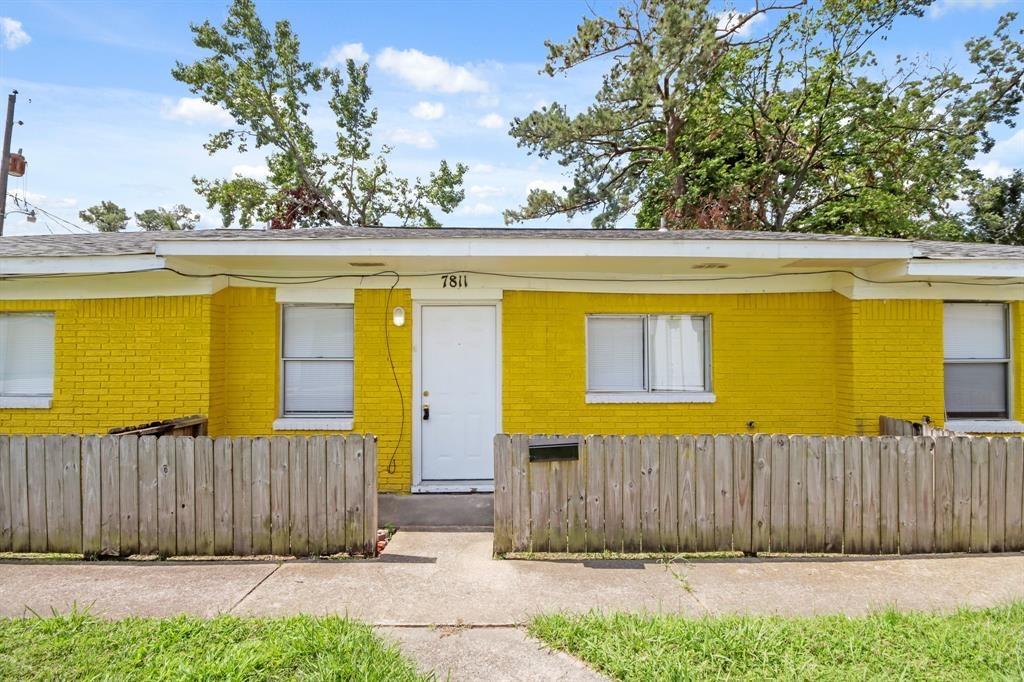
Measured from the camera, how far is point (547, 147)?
21.1m

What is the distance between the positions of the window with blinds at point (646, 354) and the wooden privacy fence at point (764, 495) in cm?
255

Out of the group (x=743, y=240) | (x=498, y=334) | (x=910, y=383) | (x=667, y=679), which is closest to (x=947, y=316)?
(x=910, y=383)

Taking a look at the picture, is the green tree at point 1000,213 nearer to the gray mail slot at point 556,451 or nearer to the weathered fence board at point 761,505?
the weathered fence board at point 761,505

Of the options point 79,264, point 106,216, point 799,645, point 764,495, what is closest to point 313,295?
point 79,264

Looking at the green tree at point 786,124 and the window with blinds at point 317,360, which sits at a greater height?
the green tree at point 786,124

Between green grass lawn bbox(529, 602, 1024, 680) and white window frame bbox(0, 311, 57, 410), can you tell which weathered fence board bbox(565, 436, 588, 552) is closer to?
green grass lawn bbox(529, 602, 1024, 680)

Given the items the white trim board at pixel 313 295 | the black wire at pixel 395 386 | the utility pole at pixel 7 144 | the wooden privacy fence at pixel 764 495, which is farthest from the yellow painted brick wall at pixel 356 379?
the utility pole at pixel 7 144

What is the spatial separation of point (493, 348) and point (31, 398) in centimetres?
603

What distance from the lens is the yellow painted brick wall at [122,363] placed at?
7070mm

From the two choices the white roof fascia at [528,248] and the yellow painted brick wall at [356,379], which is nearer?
the white roof fascia at [528,248]

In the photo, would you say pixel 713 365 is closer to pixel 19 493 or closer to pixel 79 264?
pixel 19 493

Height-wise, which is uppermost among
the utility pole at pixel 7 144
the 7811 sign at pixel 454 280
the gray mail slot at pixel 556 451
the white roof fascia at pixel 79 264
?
the utility pole at pixel 7 144

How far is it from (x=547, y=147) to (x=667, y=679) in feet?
66.1

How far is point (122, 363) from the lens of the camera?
718 cm
